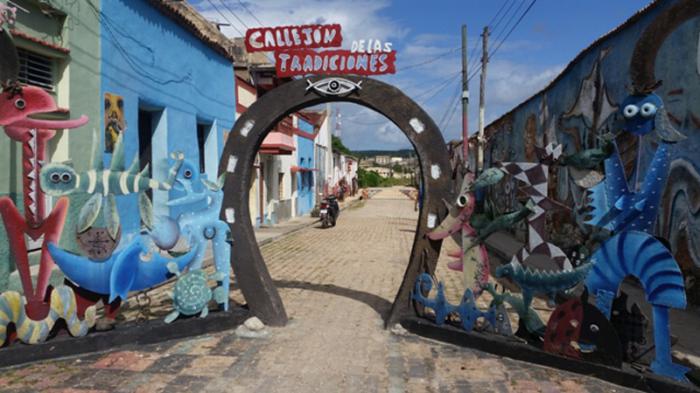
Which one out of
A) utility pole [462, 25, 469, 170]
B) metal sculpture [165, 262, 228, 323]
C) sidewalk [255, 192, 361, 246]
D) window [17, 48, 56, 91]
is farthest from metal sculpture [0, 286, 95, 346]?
utility pole [462, 25, 469, 170]

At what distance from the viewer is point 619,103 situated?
883 centimetres

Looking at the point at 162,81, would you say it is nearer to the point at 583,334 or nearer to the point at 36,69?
the point at 36,69

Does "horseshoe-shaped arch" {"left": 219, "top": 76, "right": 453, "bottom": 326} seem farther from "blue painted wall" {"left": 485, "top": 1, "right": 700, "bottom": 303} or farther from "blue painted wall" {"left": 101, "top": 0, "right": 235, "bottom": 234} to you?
"blue painted wall" {"left": 101, "top": 0, "right": 235, "bottom": 234}

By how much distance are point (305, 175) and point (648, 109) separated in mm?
24547

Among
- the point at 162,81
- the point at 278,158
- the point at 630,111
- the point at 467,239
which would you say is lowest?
the point at 467,239

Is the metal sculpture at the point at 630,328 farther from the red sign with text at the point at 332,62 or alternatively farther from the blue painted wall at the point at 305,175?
the blue painted wall at the point at 305,175

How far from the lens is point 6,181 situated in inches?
294

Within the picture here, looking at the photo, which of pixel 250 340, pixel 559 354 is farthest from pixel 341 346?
pixel 559 354

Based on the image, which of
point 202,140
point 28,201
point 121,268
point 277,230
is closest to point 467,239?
point 121,268

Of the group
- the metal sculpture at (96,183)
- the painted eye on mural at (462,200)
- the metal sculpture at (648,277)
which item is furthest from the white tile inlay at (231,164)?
the metal sculpture at (648,277)

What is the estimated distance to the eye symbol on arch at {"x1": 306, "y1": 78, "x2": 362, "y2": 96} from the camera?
255 inches

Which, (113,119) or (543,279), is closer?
(543,279)

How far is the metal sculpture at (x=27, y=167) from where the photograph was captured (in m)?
5.07

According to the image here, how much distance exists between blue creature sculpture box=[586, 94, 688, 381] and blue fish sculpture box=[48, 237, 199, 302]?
14.4 feet
